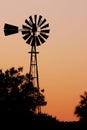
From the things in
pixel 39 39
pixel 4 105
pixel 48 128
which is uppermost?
pixel 39 39

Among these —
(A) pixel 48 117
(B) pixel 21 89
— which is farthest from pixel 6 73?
(A) pixel 48 117

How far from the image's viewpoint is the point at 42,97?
93.8 m

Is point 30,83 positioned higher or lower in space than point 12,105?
higher

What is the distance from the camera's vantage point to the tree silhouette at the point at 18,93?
82.7 metres

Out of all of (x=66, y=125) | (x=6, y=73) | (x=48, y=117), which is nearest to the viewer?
(x=66, y=125)

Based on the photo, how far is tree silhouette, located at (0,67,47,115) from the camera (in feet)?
271

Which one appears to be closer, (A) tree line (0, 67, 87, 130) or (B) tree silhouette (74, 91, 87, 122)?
(A) tree line (0, 67, 87, 130)

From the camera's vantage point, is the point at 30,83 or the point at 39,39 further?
the point at 30,83

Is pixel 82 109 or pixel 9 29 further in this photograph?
pixel 82 109

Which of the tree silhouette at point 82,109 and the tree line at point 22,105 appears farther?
the tree silhouette at point 82,109

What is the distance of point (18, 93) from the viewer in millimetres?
88375

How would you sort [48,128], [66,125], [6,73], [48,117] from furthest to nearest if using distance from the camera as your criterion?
[6,73]
[48,117]
[66,125]
[48,128]

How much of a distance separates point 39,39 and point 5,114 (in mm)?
8423

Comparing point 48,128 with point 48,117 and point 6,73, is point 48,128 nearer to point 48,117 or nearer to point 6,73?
point 48,117
